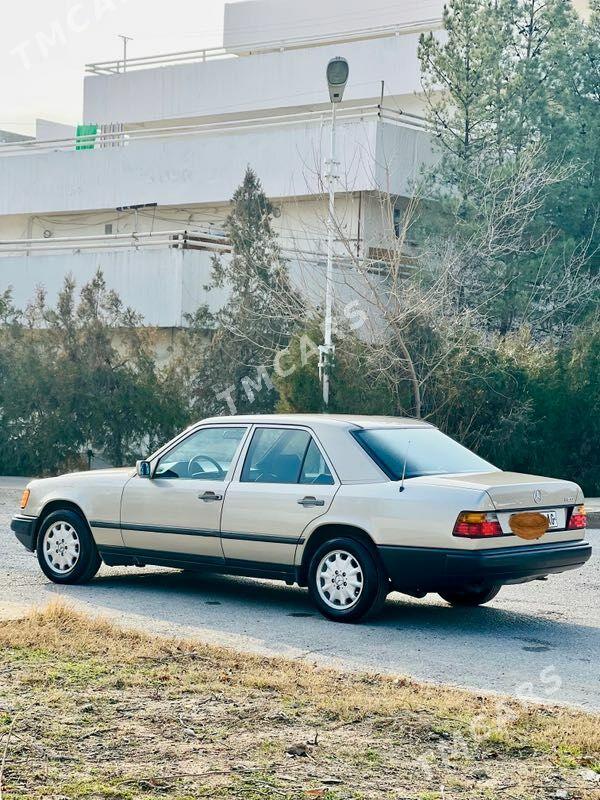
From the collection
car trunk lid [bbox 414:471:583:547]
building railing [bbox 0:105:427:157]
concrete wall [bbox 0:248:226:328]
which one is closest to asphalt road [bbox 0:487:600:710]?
car trunk lid [bbox 414:471:583:547]

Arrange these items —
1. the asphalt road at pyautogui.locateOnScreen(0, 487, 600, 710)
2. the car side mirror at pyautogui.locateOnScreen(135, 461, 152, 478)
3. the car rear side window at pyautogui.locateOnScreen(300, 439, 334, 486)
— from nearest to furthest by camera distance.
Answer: the asphalt road at pyautogui.locateOnScreen(0, 487, 600, 710) → the car rear side window at pyautogui.locateOnScreen(300, 439, 334, 486) → the car side mirror at pyautogui.locateOnScreen(135, 461, 152, 478)

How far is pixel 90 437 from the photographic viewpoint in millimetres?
23172

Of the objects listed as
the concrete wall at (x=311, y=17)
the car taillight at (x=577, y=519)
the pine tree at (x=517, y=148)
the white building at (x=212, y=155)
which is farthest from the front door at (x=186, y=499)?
the concrete wall at (x=311, y=17)

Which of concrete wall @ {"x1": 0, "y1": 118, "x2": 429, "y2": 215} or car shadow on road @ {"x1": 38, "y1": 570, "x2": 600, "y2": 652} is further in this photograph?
concrete wall @ {"x1": 0, "y1": 118, "x2": 429, "y2": 215}

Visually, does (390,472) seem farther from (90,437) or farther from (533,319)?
(533,319)

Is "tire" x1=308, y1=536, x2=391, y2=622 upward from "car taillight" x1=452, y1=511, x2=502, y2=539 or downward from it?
downward

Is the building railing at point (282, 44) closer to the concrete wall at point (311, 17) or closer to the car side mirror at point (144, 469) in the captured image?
the concrete wall at point (311, 17)

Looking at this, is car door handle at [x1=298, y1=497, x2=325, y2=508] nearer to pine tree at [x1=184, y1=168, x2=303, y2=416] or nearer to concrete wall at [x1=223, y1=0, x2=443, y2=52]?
pine tree at [x1=184, y1=168, x2=303, y2=416]

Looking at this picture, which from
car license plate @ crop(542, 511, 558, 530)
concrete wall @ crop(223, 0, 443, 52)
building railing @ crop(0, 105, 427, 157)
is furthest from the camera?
concrete wall @ crop(223, 0, 443, 52)

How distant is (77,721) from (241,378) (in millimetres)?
17148

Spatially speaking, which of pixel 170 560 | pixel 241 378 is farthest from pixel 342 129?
pixel 170 560

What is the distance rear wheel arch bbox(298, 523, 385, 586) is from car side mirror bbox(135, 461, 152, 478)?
1.68 m

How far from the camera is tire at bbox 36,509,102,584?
10.9m

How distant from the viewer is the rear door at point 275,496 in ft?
31.6
